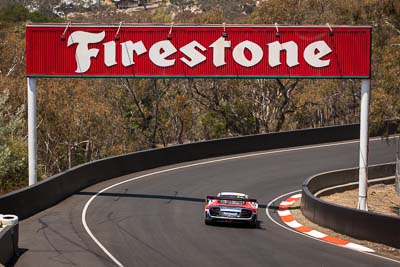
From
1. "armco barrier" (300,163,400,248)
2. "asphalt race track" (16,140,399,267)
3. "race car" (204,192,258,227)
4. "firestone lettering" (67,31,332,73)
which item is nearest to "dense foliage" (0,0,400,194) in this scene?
"asphalt race track" (16,140,399,267)

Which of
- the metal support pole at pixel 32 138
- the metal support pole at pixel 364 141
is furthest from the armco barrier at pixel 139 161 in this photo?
the metal support pole at pixel 364 141

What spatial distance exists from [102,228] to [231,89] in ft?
156

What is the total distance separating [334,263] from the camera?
18.2m

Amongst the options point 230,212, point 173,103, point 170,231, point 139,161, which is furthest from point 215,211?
point 173,103

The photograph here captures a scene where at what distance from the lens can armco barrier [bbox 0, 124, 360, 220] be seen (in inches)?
968

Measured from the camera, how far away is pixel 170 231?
22.4 metres

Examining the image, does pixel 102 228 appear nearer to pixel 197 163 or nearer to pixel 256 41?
pixel 256 41

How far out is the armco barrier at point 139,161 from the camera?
24578 millimetres

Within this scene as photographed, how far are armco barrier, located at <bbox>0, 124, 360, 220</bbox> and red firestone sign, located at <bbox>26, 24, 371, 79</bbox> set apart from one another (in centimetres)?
493

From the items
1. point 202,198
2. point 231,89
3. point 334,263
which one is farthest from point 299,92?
point 334,263

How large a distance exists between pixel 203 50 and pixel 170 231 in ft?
28.5

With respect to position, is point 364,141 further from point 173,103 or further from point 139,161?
point 173,103

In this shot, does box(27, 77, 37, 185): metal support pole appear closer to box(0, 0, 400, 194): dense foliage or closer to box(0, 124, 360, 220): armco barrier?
box(0, 124, 360, 220): armco barrier

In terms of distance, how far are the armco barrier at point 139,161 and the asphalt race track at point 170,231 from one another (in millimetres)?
528
